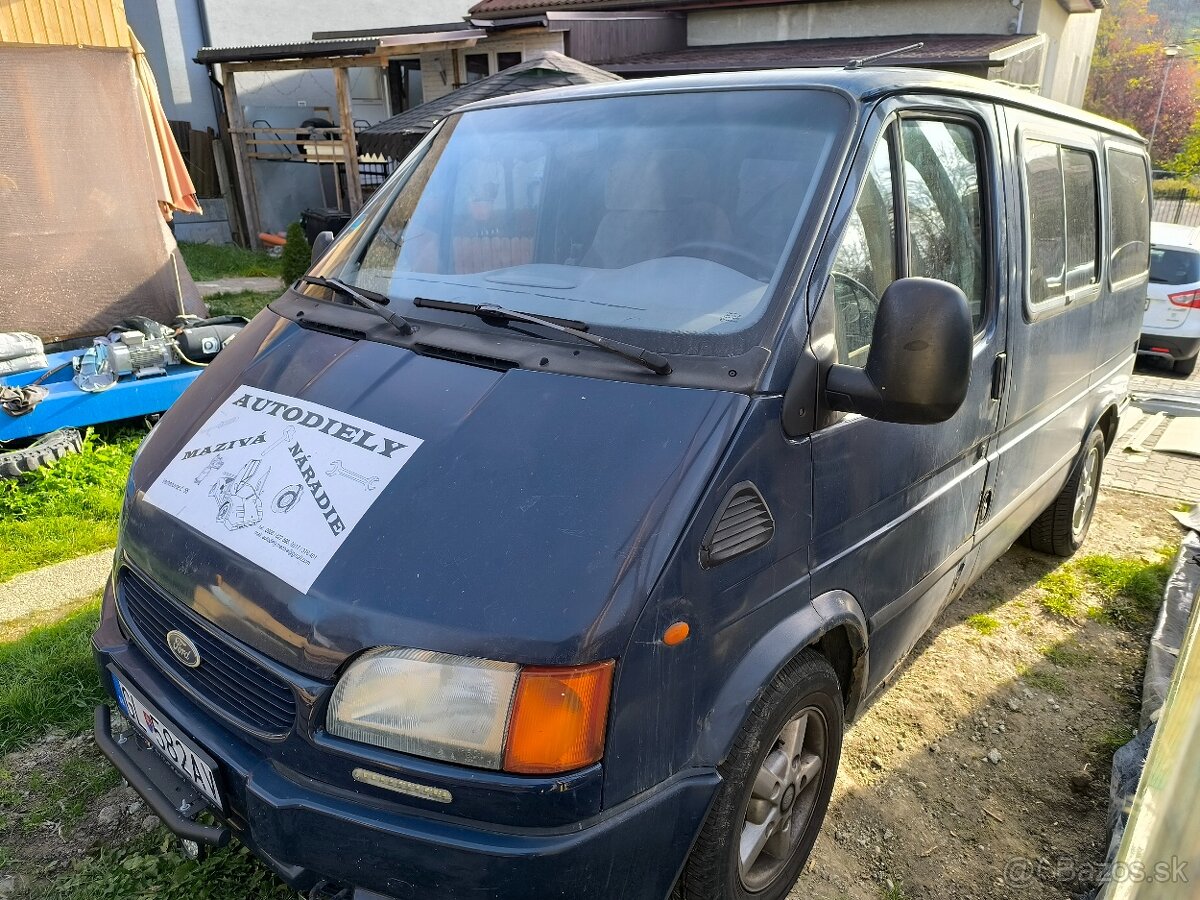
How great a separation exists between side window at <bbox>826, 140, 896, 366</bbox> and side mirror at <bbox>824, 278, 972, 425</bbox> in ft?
0.85

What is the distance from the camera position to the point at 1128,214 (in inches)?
179

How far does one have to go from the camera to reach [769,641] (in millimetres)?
2033

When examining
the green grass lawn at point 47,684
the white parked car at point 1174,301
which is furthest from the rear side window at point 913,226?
the white parked car at point 1174,301

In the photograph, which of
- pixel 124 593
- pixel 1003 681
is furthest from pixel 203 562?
pixel 1003 681

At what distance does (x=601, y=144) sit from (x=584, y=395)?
1067 mm

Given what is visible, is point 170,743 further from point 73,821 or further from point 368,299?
point 368,299

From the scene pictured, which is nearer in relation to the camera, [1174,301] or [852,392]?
[852,392]

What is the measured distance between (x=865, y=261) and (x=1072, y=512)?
9.98 ft

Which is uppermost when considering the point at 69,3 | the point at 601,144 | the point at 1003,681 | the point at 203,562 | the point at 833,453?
the point at 69,3

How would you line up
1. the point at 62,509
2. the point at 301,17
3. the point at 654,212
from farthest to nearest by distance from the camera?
1. the point at 301,17
2. the point at 62,509
3. the point at 654,212

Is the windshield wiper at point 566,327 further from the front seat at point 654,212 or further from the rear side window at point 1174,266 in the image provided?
the rear side window at point 1174,266

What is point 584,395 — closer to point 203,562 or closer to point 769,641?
point 769,641

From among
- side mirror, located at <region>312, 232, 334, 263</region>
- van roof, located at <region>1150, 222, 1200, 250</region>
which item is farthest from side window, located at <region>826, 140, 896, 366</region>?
van roof, located at <region>1150, 222, 1200, 250</region>

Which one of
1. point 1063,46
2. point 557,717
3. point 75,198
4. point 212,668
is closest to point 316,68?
point 75,198
